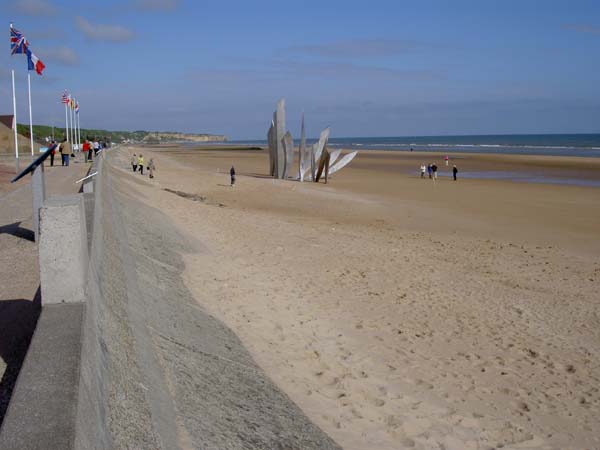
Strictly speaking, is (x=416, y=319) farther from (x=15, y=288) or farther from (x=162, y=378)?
(x=15, y=288)

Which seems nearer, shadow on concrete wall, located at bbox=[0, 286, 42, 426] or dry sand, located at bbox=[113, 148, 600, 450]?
shadow on concrete wall, located at bbox=[0, 286, 42, 426]

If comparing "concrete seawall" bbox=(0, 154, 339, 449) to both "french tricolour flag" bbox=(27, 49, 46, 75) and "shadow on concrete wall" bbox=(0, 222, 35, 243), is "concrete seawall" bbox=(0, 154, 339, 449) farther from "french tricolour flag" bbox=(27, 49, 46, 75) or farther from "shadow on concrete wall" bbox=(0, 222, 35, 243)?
"french tricolour flag" bbox=(27, 49, 46, 75)

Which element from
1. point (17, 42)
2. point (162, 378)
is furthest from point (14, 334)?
point (17, 42)

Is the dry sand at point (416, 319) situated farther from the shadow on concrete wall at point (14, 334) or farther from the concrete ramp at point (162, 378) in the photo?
the shadow on concrete wall at point (14, 334)

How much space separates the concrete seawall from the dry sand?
0.39 m

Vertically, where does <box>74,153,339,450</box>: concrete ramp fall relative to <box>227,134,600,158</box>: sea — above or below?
below

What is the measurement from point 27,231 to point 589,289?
8.43 meters

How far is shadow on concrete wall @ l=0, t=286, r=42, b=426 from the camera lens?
3762 mm

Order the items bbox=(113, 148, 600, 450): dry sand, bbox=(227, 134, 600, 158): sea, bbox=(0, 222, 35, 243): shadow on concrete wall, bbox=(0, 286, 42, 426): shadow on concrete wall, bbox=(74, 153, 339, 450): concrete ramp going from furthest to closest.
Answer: bbox=(227, 134, 600, 158): sea < bbox=(0, 222, 35, 243): shadow on concrete wall < bbox=(113, 148, 600, 450): dry sand < bbox=(0, 286, 42, 426): shadow on concrete wall < bbox=(74, 153, 339, 450): concrete ramp

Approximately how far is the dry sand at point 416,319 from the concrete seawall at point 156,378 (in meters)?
0.39

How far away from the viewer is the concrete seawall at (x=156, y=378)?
295 centimetres

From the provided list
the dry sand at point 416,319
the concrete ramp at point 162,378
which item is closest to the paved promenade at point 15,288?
the concrete ramp at point 162,378

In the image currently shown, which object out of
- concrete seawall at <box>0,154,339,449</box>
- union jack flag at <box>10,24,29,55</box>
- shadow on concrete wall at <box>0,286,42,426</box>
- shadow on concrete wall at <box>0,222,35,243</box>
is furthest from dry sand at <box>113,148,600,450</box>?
union jack flag at <box>10,24,29,55</box>

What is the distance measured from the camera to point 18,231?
8.55 metres
